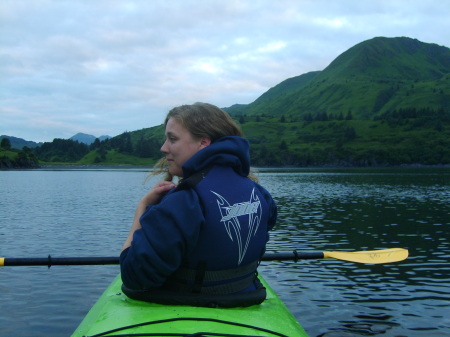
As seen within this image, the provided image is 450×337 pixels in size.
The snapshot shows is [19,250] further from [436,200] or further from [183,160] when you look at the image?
[436,200]

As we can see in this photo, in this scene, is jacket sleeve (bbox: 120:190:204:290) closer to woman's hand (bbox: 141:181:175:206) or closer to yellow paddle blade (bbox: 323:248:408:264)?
woman's hand (bbox: 141:181:175:206)

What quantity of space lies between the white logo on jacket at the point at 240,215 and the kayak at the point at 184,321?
594 mm

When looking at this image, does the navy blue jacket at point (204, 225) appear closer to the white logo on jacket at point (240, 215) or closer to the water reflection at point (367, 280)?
the white logo on jacket at point (240, 215)

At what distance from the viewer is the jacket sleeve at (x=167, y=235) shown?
13.8 feet

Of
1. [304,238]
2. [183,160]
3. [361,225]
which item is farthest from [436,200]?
[183,160]

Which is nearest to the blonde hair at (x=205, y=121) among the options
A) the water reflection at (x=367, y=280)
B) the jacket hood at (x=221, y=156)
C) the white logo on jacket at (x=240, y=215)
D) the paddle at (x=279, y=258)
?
the jacket hood at (x=221, y=156)

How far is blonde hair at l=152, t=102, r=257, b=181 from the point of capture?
16.3ft

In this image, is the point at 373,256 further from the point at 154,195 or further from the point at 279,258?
the point at 154,195

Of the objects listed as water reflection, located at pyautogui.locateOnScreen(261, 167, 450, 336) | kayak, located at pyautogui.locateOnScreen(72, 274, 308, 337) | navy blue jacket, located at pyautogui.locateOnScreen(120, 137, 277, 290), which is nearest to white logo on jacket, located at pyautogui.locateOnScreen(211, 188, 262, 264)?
navy blue jacket, located at pyautogui.locateOnScreen(120, 137, 277, 290)

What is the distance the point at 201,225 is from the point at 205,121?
3.92 feet

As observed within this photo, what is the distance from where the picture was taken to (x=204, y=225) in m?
4.41

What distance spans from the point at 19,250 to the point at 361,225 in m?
20.4

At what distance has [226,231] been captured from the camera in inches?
178

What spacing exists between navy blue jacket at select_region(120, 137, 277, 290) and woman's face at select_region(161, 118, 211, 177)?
30cm
